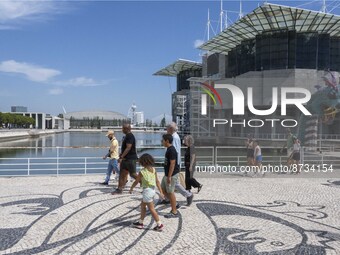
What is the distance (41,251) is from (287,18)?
61844mm

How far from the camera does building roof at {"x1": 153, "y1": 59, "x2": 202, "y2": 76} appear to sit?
107m

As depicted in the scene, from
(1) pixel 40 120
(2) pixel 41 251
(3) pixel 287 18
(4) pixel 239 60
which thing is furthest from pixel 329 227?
(1) pixel 40 120

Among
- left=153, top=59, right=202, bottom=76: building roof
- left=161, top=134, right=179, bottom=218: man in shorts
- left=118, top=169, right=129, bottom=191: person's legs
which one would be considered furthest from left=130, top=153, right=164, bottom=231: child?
left=153, top=59, right=202, bottom=76: building roof

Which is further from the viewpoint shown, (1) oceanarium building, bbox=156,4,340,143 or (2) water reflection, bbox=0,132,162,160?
(1) oceanarium building, bbox=156,4,340,143

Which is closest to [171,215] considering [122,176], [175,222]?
[175,222]

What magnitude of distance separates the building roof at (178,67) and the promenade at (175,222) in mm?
98524

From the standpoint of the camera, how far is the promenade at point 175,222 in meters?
5.76

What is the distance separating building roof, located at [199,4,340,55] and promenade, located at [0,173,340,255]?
172 ft

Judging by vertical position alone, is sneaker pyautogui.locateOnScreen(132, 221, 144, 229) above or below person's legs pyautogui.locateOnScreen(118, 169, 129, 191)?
below

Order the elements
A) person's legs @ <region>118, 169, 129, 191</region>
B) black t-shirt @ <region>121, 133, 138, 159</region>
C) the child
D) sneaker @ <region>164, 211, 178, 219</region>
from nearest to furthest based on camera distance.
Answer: the child, sneaker @ <region>164, 211, 178, 219</region>, black t-shirt @ <region>121, 133, 138, 159</region>, person's legs @ <region>118, 169, 129, 191</region>

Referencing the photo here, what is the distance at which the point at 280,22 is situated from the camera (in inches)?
2418

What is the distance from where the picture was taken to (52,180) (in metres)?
12.3

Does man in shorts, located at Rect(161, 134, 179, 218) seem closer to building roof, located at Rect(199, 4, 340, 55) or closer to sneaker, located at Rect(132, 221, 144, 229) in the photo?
sneaker, located at Rect(132, 221, 144, 229)

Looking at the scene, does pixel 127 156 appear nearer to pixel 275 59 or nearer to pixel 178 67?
pixel 275 59
